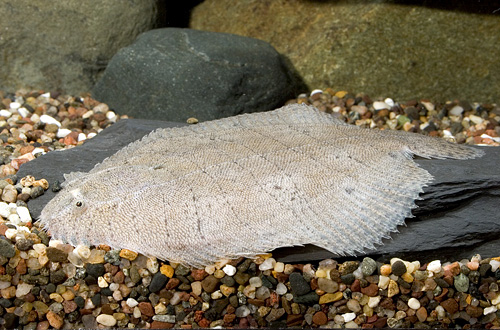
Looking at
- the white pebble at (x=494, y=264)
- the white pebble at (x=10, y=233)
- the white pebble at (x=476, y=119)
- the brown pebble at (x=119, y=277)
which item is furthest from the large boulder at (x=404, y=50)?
the white pebble at (x=10, y=233)

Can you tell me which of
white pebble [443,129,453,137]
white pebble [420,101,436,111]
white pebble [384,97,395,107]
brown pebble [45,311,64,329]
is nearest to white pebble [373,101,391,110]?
white pebble [384,97,395,107]

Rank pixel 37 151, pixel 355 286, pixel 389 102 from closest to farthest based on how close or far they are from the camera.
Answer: pixel 355 286 < pixel 37 151 < pixel 389 102

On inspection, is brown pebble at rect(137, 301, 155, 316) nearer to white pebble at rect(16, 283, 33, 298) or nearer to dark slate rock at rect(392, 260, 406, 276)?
white pebble at rect(16, 283, 33, 298)

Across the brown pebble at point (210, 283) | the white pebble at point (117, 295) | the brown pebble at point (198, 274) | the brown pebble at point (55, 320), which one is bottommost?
the brown pebble at point (55, 320)

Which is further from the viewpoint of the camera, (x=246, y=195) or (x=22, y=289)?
(x=246, y=195)

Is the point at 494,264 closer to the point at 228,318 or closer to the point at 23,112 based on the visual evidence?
the point at 228,318

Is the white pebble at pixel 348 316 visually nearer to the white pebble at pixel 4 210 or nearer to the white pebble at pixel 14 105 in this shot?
the white pebble at pixel 4 210

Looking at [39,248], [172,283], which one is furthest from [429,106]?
[39,248]
